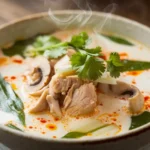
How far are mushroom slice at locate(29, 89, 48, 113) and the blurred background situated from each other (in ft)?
3.23

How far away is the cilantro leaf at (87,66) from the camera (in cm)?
163

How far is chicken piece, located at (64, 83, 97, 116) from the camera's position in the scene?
5.25 ft

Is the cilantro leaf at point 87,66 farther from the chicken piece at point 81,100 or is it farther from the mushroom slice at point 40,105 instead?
the mushroom slice at point 40,105

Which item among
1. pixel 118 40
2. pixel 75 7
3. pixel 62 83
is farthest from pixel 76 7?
pixel 62 83

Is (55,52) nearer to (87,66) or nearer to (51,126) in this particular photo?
(87,66)

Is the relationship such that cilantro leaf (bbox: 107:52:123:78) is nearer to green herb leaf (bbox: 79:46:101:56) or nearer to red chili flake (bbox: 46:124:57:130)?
green herb leaf (bbox: 79:46:101:56)

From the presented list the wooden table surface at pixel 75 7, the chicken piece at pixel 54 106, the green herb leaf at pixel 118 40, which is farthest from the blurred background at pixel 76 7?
the chicken piece at pixel 54 106

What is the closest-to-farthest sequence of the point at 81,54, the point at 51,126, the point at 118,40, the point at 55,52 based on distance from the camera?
the point at 51,126 → the point at 81,54 → the point at 55,52 → the point at 118,40

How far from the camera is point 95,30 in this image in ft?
7.26

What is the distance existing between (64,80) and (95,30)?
0.63 metres

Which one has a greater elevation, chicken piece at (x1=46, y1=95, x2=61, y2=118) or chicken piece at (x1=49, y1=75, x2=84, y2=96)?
chicken piece at (x1=49, y1=75, x2=84, y2=96)

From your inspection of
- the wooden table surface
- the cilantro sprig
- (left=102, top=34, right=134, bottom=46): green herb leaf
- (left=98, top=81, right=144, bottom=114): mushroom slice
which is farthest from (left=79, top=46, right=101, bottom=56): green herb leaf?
the wooden table surface

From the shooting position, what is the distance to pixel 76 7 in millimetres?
2631

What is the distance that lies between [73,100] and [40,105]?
12cm
